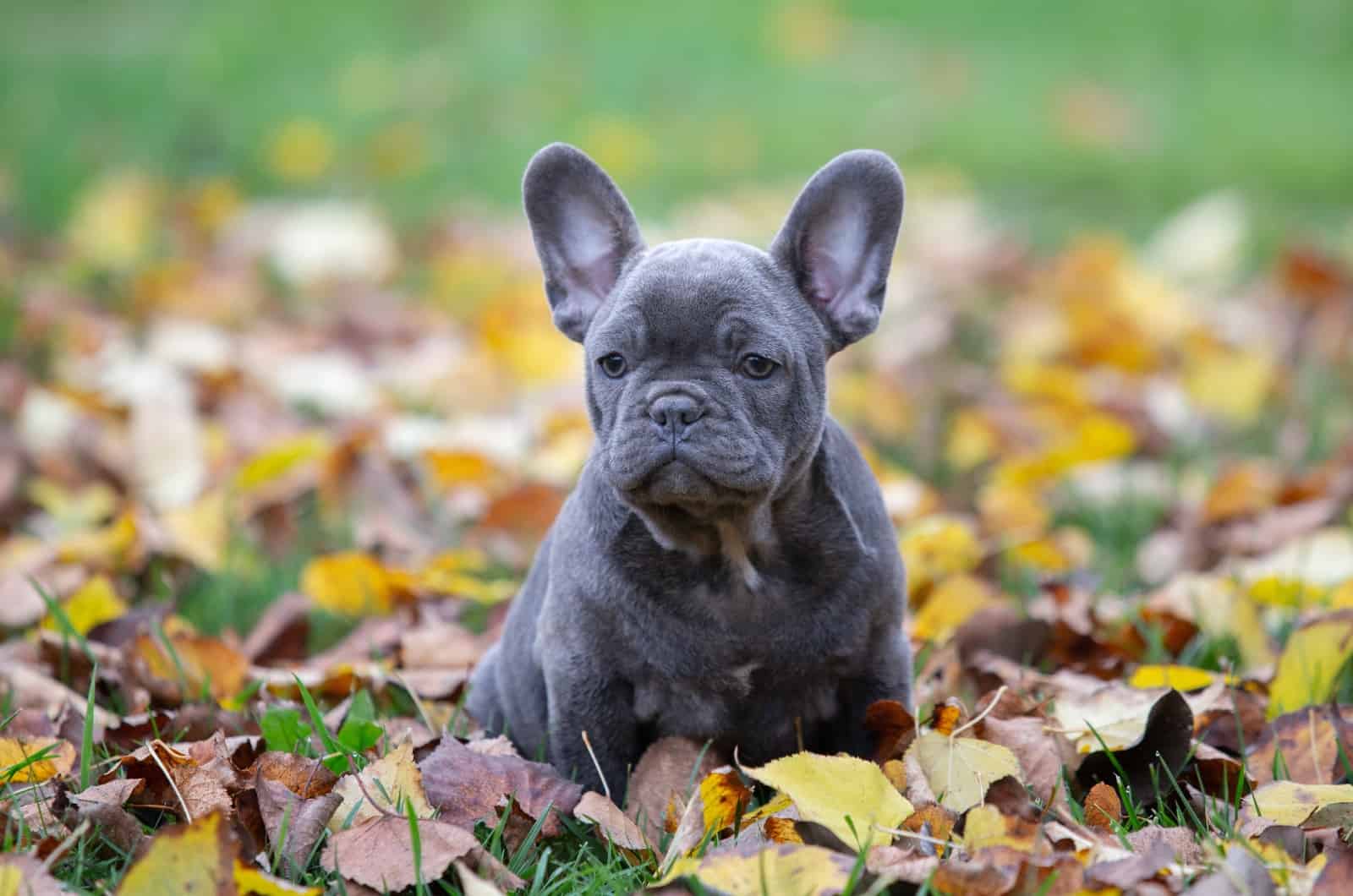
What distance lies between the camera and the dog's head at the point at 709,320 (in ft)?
10.1

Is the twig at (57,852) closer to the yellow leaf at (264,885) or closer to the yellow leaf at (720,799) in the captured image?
the yellow leaf at (264,885)

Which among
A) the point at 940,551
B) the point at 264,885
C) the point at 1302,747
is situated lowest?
the point at 940,551

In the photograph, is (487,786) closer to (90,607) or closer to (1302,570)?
(90,607)

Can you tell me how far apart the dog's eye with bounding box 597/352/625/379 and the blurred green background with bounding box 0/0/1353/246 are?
6030 millimetres

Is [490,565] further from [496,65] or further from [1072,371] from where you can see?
[496,65]

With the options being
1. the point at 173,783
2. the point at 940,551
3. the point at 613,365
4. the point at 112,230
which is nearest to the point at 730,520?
the point at 613,365

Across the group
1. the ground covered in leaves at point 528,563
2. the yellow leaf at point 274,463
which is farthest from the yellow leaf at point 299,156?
the yellow leaf at point 274,463

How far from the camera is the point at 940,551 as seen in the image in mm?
4637

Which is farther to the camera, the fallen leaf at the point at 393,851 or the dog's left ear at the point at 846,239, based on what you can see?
the dog's left ear at the point at 846,239

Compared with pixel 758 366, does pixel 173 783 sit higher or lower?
lower

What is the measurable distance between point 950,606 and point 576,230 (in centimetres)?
151

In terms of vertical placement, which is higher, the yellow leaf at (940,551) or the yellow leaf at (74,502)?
the yellow leaf at (940,551)

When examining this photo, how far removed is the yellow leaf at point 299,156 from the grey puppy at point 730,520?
6.68 metres

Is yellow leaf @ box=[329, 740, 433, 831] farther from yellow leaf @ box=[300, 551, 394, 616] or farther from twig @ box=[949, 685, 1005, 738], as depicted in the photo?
yellow leaf @ box=[300, 551, 394, 616]
